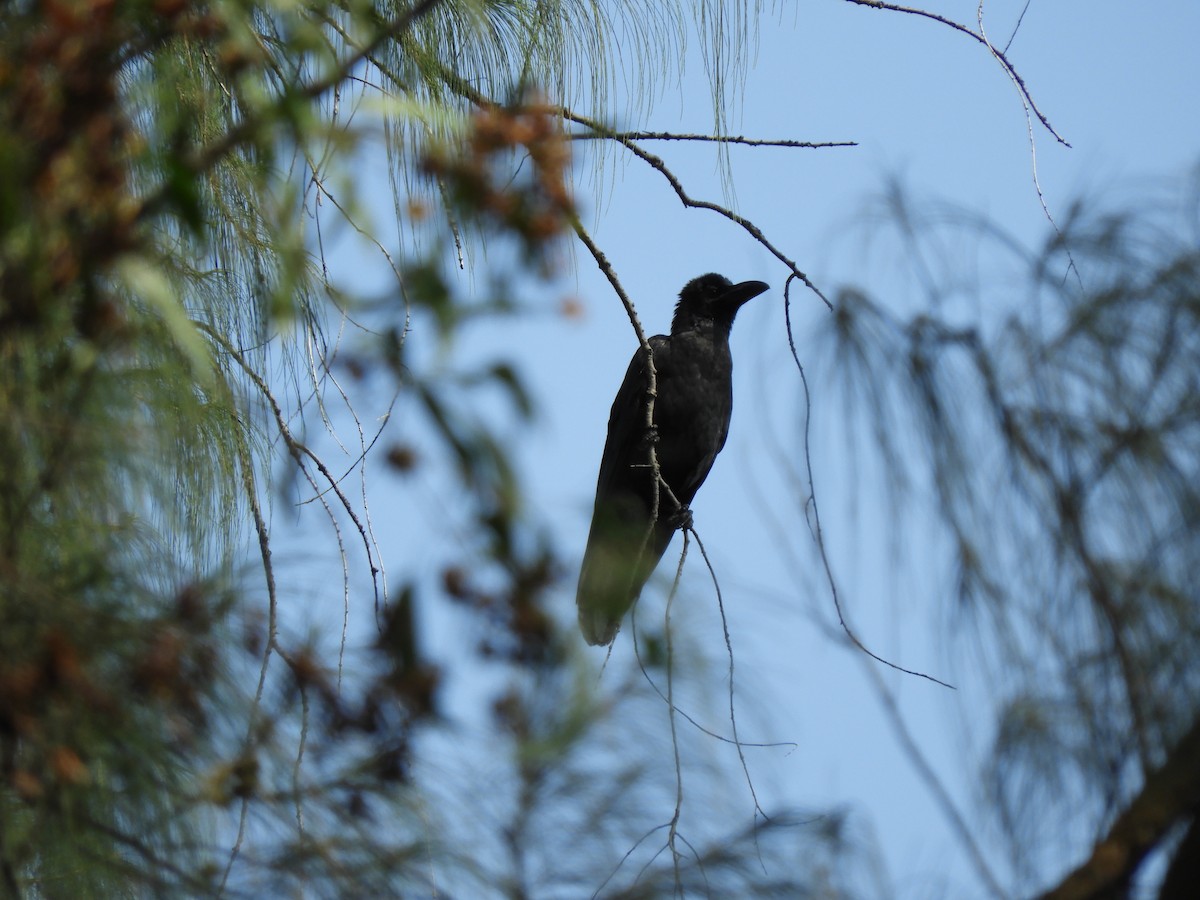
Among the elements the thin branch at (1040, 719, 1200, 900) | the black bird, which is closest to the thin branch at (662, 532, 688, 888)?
the thin branch at (1040, 719, 1200, 900)

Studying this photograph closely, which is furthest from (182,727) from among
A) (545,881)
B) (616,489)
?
(616,489)

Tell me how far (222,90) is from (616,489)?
8.88 feet

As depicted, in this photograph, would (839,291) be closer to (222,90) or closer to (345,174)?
(345,174)

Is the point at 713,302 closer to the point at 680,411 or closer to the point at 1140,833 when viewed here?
the point at 680,411

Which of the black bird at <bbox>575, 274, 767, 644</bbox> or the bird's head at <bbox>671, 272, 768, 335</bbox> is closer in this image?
the black bird at <bbox>575, 274, 767, 644</bbox>

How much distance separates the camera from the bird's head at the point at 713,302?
5.18m

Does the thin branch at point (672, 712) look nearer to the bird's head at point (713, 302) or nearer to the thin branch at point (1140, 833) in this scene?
the thin branch at point (1140, 833)

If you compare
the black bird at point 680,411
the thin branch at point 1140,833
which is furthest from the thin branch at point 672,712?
the black bird at point 680,411

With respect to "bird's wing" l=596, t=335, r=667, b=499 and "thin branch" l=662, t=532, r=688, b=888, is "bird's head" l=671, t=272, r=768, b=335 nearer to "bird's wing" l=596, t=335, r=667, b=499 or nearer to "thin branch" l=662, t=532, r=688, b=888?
"bird's wing" l=596, t=335, r=667, b=499

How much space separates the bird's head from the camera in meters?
5.18

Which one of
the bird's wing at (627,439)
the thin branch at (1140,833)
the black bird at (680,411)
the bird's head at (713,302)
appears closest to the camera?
the thin branch at (1140,833)

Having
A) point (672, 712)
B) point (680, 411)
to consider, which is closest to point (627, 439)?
point (680, 411)

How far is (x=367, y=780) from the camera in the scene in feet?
5.01

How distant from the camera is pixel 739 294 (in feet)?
17.1
